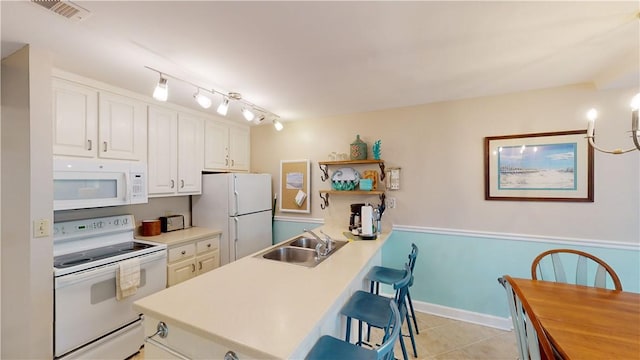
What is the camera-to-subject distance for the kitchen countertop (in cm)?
247

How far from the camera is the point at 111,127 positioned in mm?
2219

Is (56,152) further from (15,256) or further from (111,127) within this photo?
(15,256)

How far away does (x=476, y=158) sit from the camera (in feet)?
8.57

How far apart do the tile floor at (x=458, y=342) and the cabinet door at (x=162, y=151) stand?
1.53m

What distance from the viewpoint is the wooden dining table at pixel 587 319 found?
107 centimetres

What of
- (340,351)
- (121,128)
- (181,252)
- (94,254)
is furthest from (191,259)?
(340,351)

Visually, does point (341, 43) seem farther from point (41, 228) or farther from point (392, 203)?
point (41, 228)

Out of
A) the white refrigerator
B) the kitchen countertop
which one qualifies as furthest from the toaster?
the white refrigerator

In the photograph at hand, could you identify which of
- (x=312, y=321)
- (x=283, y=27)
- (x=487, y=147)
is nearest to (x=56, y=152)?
(x=283, y=27)

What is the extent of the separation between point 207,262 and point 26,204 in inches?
61.6

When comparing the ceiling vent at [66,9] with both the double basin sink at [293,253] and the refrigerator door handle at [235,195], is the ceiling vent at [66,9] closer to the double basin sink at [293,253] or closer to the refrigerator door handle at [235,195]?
the double basin sink at [293,253]

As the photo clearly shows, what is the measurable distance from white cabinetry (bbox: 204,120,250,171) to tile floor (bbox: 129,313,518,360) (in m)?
2.09

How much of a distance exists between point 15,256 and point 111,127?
115cm

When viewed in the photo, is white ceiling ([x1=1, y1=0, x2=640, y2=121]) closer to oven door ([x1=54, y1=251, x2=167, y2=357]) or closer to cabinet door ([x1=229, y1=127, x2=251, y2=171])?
cabinet door ([x1=229, y1=127, x2=251, y2=171])
